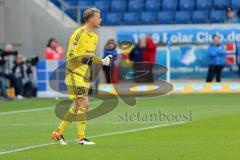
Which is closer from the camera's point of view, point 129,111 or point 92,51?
point 92,51

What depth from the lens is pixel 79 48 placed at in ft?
44.5

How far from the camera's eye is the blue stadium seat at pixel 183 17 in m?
33.9

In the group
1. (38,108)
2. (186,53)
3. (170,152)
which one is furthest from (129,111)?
(186,53)

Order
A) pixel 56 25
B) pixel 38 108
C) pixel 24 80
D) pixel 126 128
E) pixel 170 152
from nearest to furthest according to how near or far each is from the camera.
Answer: pixel 170 152 < pixel 126 128 < pixel 38 108 < pixel 24 80 < pixel 56 25

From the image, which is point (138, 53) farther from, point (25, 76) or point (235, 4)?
point (235, 4)

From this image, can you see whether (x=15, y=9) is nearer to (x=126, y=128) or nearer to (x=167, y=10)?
(x=167, y=10)

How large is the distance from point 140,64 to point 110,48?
1584 mm

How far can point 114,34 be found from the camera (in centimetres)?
3262

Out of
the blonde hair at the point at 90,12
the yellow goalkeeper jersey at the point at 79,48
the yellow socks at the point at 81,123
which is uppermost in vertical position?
the blonde hair at the point at 90,12

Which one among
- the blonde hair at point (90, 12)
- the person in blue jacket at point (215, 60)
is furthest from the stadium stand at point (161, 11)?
the blonde hair at point (90, 12)

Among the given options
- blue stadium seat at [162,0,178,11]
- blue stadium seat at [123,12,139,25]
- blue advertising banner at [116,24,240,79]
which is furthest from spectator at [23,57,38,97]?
blue stadium seat at [162,0,178,11]

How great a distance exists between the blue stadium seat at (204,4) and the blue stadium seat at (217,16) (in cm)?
54

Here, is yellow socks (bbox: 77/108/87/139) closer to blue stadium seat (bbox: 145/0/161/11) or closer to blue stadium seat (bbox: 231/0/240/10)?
blue stadium seat (bbox: 231/0/240/10)

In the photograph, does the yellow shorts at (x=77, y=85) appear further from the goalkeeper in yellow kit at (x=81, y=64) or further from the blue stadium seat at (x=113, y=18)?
the blue stadium seat at (x=113, y=18)
